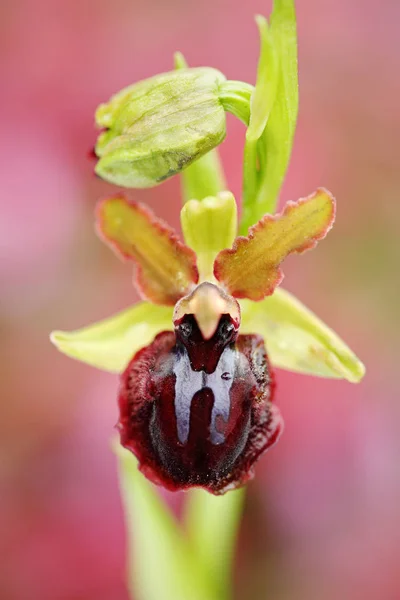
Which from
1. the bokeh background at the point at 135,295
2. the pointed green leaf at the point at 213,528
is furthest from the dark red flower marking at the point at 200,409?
the bokeh background at the point at 135,295

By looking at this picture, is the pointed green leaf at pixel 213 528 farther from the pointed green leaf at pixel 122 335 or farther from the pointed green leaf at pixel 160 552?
the pointed green leaf at pixel 122 335

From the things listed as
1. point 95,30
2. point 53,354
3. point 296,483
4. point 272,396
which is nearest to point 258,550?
point 296,483

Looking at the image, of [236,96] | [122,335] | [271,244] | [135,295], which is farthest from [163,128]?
[135,295]

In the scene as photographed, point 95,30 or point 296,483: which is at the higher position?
point 95,30

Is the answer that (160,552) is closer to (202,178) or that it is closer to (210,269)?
(210,269)

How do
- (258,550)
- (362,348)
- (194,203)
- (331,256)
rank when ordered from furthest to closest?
1. (331,256)
2. (362,348)
3. (258,550)
4. (194,203)

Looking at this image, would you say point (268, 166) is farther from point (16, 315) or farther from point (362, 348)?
point (16, 315)

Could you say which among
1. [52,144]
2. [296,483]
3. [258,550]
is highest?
[52,144]
